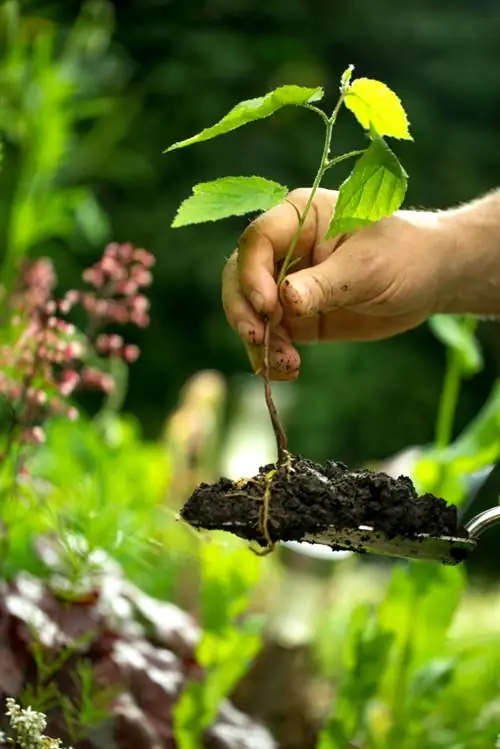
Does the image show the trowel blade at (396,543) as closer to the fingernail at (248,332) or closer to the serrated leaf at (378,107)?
the fingernail at (248,332)

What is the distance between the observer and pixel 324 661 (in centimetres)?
198

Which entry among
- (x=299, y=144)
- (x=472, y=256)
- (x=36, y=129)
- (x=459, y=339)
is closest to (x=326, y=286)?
(x=472, y=256)

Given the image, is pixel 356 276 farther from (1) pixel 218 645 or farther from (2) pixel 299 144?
(2) pixel 299 144

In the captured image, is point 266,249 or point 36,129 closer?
point 266,249

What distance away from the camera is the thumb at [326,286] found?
807 millimetres

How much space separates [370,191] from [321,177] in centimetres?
4

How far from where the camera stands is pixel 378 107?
0.77 m

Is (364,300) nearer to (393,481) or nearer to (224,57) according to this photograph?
(393,481)

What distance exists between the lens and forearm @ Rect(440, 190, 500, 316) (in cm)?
105

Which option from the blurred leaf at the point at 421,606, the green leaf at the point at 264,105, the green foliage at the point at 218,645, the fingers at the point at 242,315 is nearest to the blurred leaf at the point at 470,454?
the blurred leaf at the point at 421,606

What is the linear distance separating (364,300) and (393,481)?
18 cm

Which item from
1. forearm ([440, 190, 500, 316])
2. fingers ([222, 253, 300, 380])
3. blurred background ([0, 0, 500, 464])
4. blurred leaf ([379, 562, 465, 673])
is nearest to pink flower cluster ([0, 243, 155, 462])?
fingers ([222, 253, 300, 380])

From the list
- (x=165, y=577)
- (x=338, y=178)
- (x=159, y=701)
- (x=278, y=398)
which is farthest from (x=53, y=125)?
(x=278, y=398)

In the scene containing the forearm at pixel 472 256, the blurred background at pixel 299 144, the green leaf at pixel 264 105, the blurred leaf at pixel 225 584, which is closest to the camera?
the green leaf at pixel 264 105
